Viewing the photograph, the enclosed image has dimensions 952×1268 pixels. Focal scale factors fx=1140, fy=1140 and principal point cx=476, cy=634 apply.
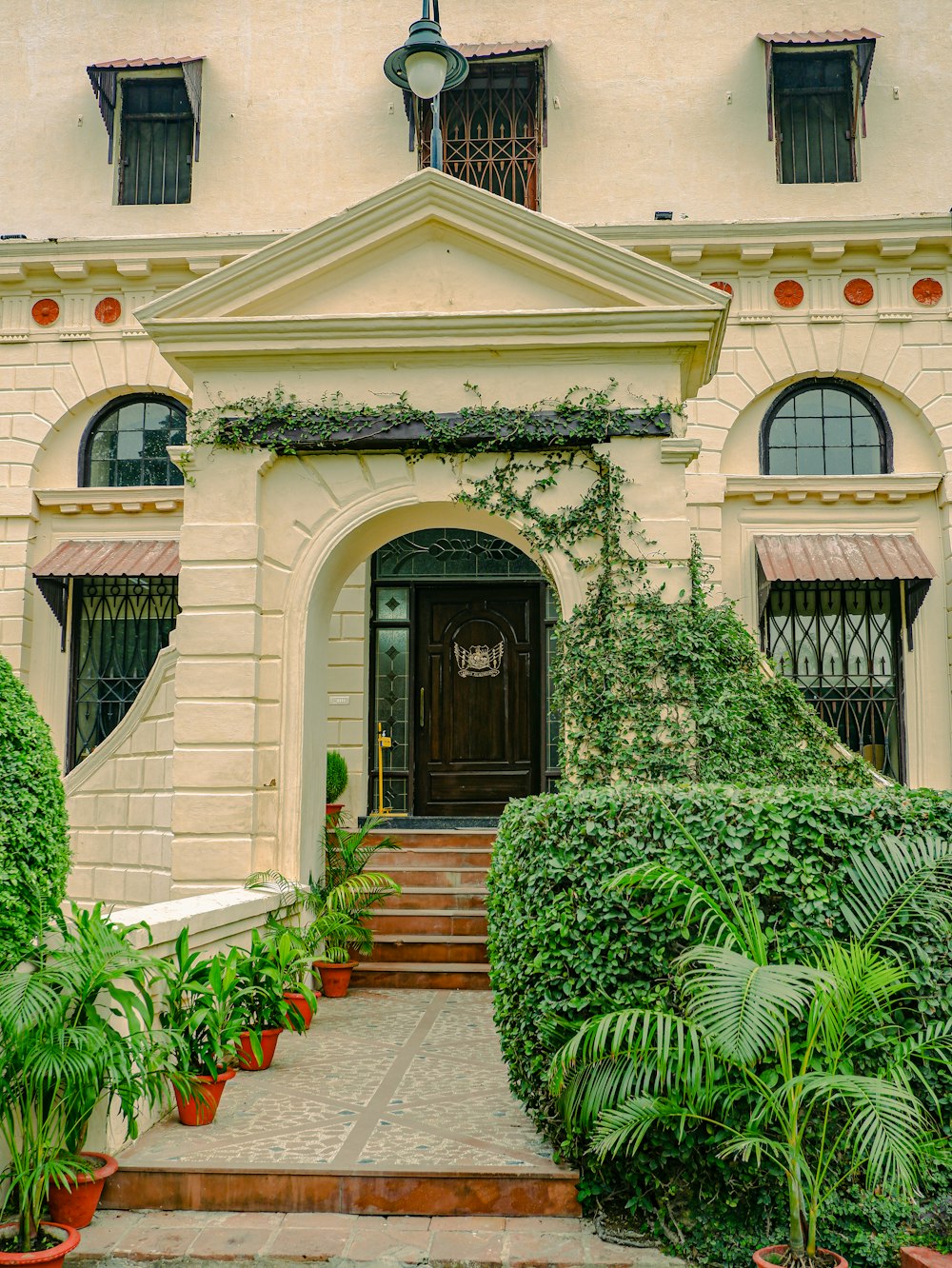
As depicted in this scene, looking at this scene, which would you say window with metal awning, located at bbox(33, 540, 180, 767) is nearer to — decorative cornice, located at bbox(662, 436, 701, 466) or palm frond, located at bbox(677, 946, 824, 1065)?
decorative cornice, located at bbox(662, 436, 701, 466)

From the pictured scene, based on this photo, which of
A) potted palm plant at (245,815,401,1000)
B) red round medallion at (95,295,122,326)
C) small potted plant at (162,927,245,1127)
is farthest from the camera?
red round medallion at (95,295,122,326)

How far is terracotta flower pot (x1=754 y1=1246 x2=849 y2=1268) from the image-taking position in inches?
168

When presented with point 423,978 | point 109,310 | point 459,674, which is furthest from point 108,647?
point 423,978

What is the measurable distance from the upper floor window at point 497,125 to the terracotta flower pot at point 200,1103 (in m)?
10.5

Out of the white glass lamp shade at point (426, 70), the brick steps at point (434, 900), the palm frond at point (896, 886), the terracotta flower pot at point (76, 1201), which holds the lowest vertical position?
the terracotta flower pot at point (76, 1201)

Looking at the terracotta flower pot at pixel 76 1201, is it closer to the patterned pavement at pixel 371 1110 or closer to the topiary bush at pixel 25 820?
the patterned pavement at pixel 371 1110

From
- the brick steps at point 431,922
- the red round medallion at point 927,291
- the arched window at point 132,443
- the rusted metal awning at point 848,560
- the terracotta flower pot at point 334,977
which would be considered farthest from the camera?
the arched window at point 132,443

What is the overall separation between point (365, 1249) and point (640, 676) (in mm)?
4671

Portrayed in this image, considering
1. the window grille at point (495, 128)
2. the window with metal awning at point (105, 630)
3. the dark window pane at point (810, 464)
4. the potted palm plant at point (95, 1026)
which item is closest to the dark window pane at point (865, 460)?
the dark window pane at point (810, 464)

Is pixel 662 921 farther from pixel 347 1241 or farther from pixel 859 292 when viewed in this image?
pixel 859 292

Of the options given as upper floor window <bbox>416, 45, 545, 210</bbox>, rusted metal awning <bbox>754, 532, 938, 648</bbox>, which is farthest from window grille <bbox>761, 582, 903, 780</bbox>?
→ upper floor window <bbox>416, 45, 545, 210</bbox>

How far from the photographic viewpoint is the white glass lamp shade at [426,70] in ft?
30.6

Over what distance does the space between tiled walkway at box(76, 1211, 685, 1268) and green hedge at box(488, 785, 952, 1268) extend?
27 centimetres

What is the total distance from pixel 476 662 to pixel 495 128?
6263mm
